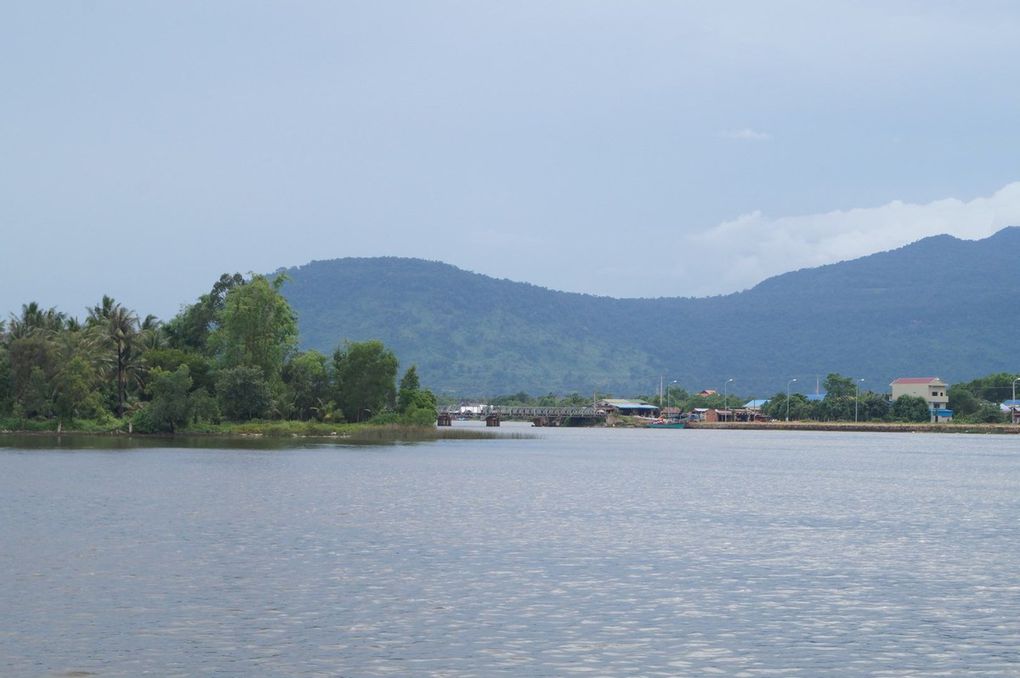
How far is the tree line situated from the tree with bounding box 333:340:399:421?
147mm

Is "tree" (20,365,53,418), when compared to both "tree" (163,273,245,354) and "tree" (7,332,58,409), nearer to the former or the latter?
"tree" (7,332,58,409)

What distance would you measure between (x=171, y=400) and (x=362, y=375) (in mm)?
31105

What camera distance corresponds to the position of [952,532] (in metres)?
52.6

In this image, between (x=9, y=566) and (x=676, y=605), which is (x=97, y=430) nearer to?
(x=9, y=566)

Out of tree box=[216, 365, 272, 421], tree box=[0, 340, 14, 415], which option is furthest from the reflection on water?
tree box=[0, 340, 14, 415]

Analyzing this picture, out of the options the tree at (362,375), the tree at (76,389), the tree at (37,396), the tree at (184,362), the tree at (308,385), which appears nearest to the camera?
the tree at (76,389)

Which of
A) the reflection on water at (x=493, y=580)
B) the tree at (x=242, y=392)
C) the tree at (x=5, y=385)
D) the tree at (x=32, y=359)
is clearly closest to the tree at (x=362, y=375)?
the tree at (x=242, y=392)

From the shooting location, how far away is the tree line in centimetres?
14125

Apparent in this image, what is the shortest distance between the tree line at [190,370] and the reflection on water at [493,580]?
70773mm

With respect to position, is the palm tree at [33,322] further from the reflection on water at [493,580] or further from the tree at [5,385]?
the reflection on water at [493,580]

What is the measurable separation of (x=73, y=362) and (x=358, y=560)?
107944 millimetres

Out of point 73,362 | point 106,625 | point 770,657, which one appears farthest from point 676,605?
point 73,362

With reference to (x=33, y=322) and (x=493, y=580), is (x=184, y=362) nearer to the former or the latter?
(x=33, y=322)

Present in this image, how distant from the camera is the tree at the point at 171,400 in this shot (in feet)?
458
